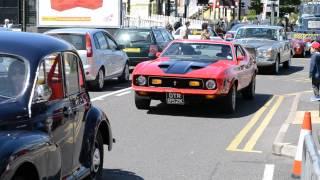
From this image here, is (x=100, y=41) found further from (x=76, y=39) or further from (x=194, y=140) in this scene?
(x=194, y=140)

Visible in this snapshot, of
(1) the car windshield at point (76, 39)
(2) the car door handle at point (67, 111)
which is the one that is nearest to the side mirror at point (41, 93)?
(2) the car door handle at point (67, 111)

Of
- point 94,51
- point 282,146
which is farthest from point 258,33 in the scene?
point 282,146

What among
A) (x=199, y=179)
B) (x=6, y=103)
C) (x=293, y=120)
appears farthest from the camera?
(x=293, y=120)

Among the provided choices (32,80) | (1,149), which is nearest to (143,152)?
(32,80)

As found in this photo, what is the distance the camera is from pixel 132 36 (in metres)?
22.0

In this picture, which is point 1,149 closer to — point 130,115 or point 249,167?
point 249,167

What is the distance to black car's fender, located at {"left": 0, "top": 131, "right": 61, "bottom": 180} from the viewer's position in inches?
175

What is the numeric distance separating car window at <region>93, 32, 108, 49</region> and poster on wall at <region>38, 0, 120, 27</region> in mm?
10490

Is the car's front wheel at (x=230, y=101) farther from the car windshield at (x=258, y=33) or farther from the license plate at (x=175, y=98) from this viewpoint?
the car windshield at (x=258, y=33)

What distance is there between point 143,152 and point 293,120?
4040mm

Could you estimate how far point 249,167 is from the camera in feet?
27.0

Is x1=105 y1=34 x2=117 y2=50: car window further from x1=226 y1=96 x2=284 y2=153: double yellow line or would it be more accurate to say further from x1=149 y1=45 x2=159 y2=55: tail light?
x1=226 y1=96 x2=284 y2=153: double yellow line

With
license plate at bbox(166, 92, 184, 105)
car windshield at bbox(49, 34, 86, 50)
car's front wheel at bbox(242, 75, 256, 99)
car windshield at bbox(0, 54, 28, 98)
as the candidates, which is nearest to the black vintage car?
car windshield at bbox(0, 54, 28, 98)

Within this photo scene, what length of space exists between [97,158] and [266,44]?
16.8 metres
